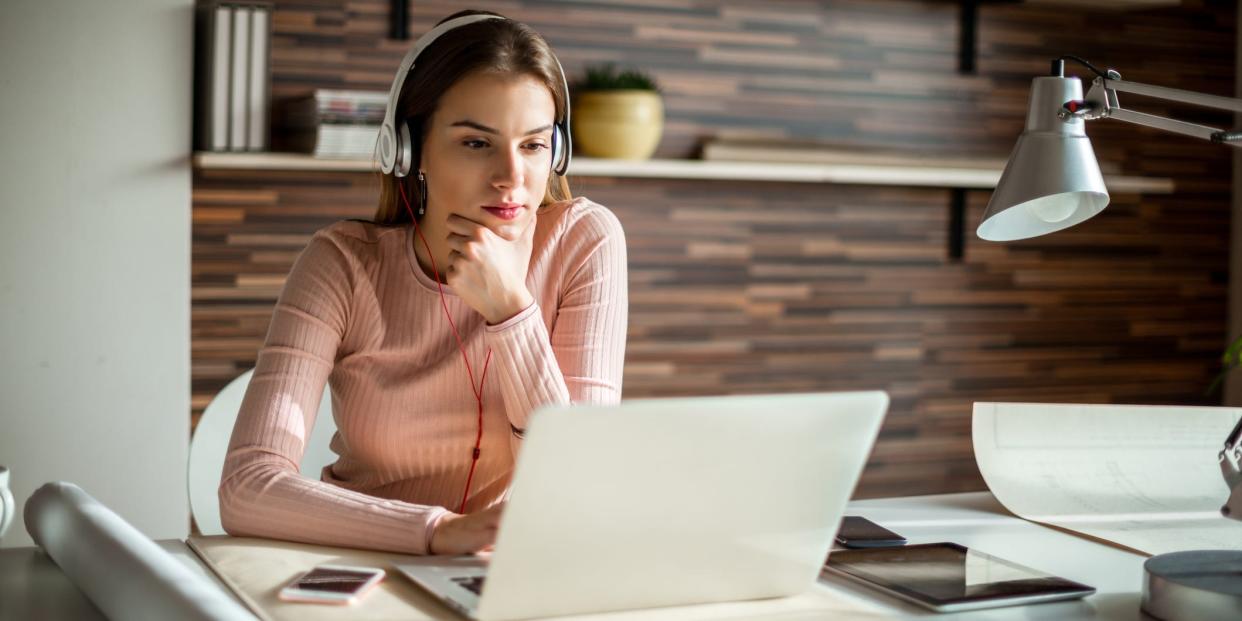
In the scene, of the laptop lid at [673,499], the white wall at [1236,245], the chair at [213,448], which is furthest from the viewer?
the white wall at [1236,245]

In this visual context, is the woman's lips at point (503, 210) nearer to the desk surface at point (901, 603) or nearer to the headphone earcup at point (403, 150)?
the headphone earcup at point (403, 150)

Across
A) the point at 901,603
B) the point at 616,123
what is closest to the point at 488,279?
the point at 901,603

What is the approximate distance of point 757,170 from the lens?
106 inches

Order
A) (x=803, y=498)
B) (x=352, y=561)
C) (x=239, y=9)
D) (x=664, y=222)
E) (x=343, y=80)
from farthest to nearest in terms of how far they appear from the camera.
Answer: (x=664, y=222) → (x=343, y=80) → (x=239, y=9) → (x=352, y=561) → (x=803, y=498)

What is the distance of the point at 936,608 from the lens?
0.98m

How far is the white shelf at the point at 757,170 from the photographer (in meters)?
2.33

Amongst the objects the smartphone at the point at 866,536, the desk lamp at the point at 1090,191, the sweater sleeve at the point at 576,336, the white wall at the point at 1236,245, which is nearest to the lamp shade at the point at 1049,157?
the desk lamp at the point at 1090,191

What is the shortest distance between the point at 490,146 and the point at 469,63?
0.10 meters

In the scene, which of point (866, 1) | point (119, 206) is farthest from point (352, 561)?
point (866, 1)

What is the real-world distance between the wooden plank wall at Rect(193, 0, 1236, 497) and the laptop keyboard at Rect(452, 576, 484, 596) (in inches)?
62.7

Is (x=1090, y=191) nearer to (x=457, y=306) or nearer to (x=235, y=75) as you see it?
(x=457, y=306)

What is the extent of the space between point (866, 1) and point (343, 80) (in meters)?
1.24

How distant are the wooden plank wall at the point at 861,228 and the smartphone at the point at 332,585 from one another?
4.99ft

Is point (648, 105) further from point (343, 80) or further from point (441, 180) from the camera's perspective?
point (441, 180)
